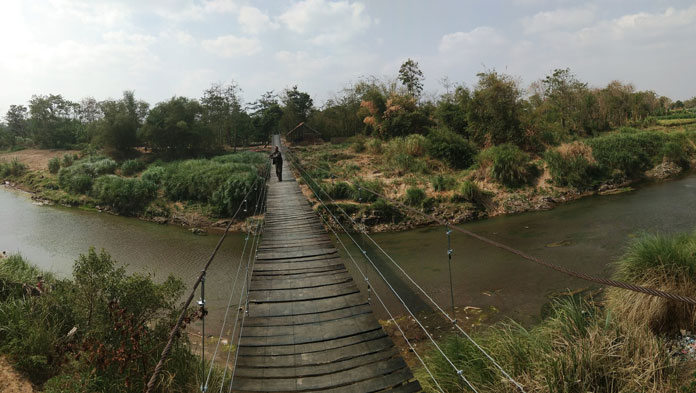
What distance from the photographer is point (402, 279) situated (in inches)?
265

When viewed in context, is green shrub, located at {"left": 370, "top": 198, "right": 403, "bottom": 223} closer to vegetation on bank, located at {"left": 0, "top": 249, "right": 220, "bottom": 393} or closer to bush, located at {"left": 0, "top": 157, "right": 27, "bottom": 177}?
vegetation on bank, located at {"left": 0, "top": 249, "right": 220, "bottom": 393}

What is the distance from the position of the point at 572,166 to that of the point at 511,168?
7.88 feet

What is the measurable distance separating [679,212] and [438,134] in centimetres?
850

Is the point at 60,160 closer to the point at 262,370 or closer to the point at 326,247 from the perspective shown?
the point at 326,247

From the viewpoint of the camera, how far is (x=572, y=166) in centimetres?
1271

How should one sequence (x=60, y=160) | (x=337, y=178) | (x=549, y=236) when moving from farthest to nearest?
1. (x=60, y=160)
2. (x=337, y=178)
3. (x=549, y=236)

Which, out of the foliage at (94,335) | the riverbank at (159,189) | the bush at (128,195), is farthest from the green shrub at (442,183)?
the bush at (128,195)

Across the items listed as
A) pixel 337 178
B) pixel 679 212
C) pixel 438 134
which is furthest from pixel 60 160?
pixel 679 212

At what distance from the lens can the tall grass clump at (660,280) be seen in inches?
134

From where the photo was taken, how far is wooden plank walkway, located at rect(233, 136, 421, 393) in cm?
283

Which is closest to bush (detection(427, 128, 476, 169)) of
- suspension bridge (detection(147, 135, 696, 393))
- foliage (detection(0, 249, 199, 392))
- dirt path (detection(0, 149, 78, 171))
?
suspension bridge (detection(147, 135, 696, 393))

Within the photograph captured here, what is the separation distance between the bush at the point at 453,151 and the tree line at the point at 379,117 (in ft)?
4.84

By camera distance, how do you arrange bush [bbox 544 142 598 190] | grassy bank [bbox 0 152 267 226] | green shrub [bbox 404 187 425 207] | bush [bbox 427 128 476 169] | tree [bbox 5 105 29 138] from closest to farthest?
1. green shrub [bbox 404 187 425 207]
2. grassy bank [bbox 0 152 267 226]
3. bush [bbox 544 142 598 190]
4. bush [bbox 427 128 476 169]
5. tree [bbox 5 105 29 138]

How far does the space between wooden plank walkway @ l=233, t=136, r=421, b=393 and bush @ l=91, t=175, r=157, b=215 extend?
10247mm
